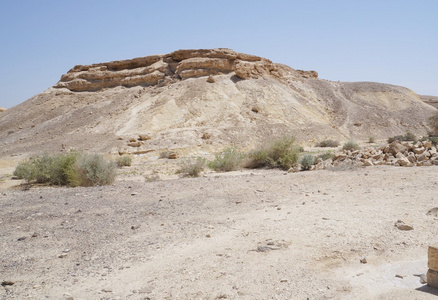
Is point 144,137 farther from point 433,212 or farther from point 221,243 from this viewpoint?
point 433,212

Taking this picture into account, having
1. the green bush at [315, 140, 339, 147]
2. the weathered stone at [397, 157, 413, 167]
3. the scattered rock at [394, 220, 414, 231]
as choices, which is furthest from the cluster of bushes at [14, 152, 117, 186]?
the green bush at [315, 140, 339, 147]

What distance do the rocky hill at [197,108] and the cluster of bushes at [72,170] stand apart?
1103 cm

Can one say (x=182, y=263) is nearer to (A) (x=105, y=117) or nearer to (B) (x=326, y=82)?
(A) (x=105, y=117)

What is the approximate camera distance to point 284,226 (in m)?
6.22

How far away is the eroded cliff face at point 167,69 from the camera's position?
36125 millimetres

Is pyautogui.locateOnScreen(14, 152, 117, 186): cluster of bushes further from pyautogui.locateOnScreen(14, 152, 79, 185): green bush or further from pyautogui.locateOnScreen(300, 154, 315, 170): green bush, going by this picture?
pyautogui.locateOnScreen(300, 154, 315, 170): green bush

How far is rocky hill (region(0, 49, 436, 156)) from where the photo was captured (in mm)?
27844

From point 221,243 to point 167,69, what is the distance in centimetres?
3458

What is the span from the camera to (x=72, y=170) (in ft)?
40.5

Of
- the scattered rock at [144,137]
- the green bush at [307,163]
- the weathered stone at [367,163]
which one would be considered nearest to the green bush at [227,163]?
the green bush at [307,163]

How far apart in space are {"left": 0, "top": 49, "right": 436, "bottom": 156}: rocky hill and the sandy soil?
16.9m

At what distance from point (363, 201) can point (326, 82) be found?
131ft

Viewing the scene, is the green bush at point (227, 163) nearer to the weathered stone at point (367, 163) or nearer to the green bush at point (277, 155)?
the green bush at point (277, 155)

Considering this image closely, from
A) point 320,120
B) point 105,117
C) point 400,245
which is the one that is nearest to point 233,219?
point 400,245
